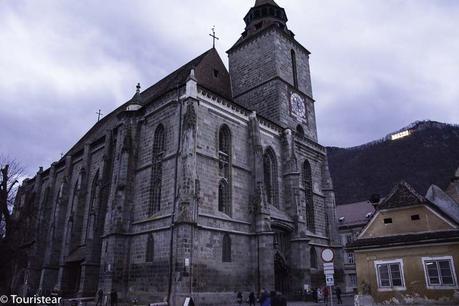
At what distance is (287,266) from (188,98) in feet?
42.4

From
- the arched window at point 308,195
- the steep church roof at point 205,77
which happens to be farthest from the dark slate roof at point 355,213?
the steep church roof at point 205,77

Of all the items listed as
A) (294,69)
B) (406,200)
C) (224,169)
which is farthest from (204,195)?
(294,69)

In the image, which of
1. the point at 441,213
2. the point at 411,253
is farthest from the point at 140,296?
the point at 441,213

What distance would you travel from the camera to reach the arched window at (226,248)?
2112cm

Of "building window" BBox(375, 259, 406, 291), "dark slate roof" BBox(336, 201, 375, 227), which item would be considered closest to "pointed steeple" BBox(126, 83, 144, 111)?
"building window" BBox(375, 259, 406, 291)

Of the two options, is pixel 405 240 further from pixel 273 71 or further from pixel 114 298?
pixel 273 71

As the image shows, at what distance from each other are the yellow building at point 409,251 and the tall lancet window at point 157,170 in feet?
37.3

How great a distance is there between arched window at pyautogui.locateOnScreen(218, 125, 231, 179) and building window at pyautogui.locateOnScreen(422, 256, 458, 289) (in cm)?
1193

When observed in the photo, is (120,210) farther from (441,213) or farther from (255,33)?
(255,33)

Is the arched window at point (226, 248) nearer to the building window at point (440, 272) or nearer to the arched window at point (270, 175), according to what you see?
the arched window at point (270, 175)

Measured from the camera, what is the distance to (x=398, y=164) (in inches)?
3182

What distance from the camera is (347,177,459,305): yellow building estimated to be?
14953mm

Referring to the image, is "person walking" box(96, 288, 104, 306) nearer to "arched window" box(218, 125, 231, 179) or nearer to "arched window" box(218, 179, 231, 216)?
"arched window" box(218, 179, 231, 216)

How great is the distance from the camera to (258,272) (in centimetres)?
2172
